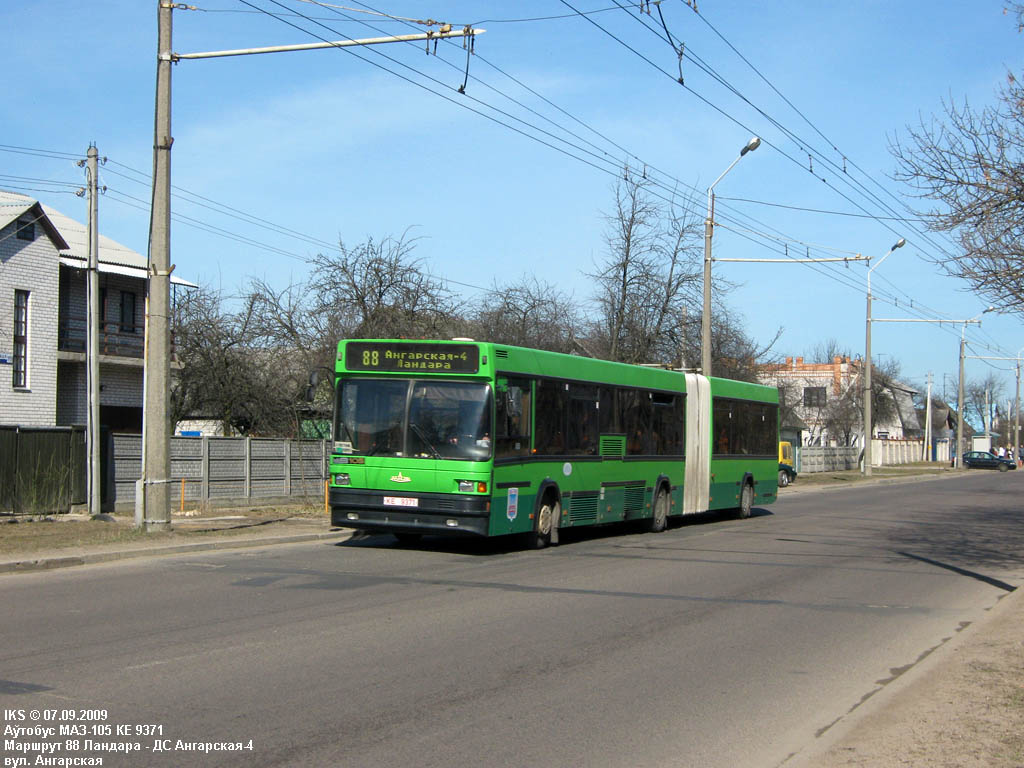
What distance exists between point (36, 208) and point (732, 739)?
28.7 meters

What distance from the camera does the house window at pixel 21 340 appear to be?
30.2m

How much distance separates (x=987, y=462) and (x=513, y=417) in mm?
76139

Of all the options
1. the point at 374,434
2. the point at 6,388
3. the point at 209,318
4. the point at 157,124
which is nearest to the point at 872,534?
the point at 374,434

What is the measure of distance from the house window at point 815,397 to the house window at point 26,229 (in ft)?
190

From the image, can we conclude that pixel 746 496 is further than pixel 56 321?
No

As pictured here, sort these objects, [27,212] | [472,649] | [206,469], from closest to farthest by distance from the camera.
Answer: [472,649]
[206,469]
[27,212]

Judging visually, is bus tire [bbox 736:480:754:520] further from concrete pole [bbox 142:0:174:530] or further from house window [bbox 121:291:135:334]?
house window [bbox 121:291:135:334]

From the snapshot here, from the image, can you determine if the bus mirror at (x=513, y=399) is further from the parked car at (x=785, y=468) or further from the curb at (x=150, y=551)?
the parked car at (x=785, y=468)

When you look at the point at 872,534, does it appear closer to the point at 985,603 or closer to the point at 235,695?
the point at 985,603

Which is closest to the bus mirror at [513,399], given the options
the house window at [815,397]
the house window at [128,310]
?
the house window at [128,310]

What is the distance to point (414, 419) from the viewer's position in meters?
15.4

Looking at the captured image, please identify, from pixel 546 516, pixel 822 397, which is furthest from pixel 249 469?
pixel 822 397

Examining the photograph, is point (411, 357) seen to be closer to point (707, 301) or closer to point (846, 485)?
point (707, 301)

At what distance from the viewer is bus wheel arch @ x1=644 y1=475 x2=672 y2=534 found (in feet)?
68.1
